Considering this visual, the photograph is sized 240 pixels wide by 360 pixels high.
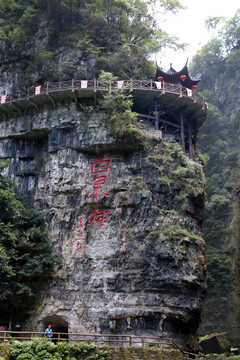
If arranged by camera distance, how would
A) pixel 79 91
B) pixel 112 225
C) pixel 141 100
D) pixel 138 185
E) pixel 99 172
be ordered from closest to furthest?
pixel 112 225 < pixel 138 185 < pixel 99 172 < pixel 79 91 < pixel 141 100

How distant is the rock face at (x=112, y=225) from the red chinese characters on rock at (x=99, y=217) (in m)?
0.05

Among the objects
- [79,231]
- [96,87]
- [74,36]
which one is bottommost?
[79,231]

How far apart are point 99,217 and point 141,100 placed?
698cm

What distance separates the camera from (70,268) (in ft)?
64.7

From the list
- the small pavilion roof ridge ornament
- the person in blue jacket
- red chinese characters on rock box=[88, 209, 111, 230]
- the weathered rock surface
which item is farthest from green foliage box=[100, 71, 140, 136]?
the weathered rock surface

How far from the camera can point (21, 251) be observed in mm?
20359

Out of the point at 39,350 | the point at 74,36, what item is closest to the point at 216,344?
the point at 39,350

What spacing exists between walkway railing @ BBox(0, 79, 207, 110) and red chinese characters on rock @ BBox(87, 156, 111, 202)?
12.2 feet

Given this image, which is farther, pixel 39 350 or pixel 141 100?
pixel 141 100

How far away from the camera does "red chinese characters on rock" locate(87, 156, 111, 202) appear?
20.5 m

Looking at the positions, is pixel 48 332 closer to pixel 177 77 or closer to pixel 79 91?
pixel 79 91

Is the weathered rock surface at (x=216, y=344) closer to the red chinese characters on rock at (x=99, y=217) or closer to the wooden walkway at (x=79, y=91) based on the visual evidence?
the red chinese characters on rock at (x=99, y=217)

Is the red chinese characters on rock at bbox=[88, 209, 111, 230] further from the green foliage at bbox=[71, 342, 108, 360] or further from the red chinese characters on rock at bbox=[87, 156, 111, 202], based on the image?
the green foliage at bbox=[71, 342, 108, 360]

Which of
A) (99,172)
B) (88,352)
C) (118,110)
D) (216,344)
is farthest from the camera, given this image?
(216,344)
